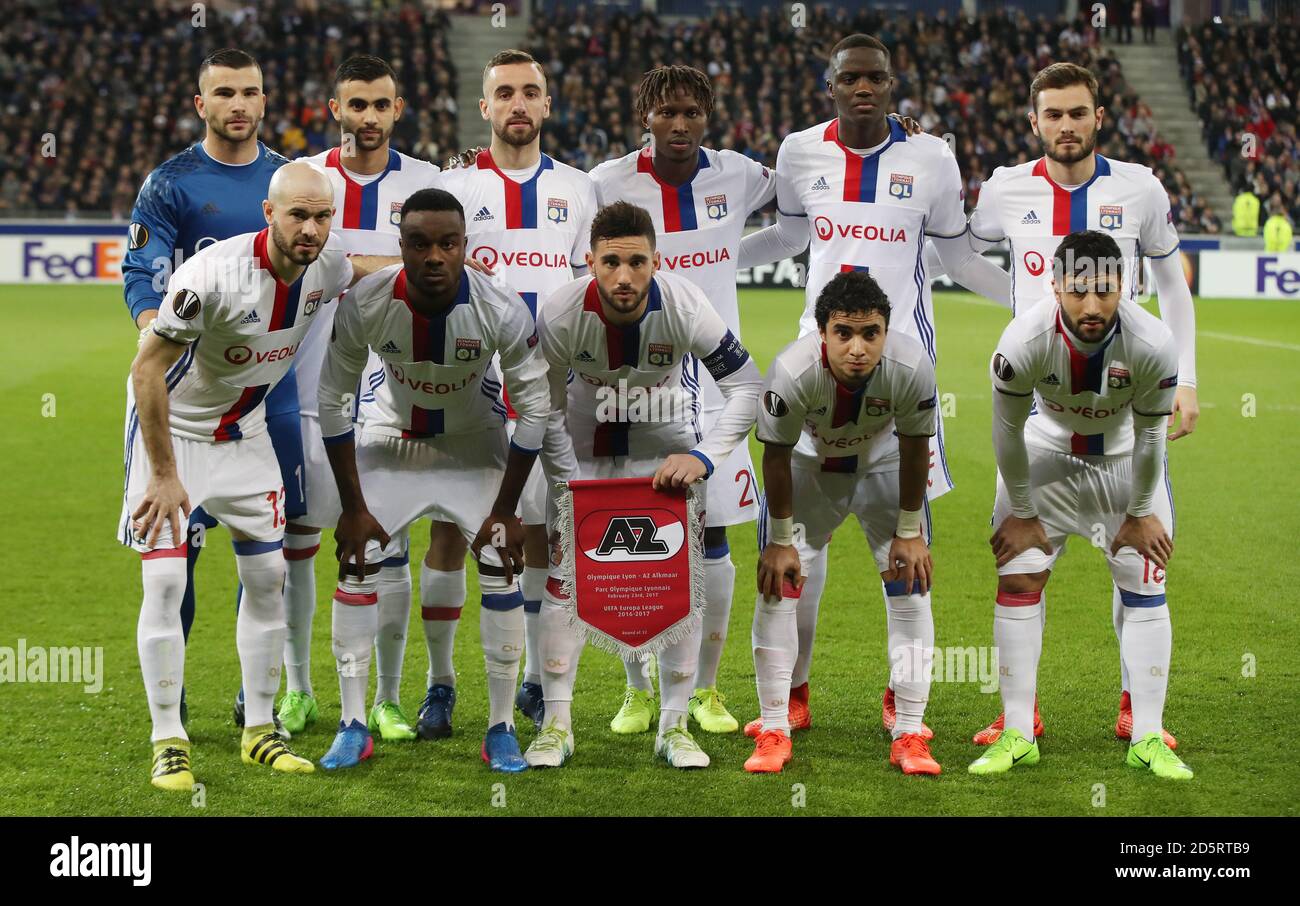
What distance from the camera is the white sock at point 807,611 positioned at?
521cm

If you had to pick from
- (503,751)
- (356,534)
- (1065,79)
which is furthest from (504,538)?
(1065,79)

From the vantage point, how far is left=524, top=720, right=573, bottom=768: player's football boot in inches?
186

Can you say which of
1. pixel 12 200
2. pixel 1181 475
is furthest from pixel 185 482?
pixel 12 200

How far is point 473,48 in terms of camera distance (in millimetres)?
32219

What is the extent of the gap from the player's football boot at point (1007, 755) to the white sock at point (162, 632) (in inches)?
103

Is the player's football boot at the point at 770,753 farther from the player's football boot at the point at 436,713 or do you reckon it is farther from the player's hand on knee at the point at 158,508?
the player's hand on knee at the point at 158,508

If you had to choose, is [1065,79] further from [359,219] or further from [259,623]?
[259,623]

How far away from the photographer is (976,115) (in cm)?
2903

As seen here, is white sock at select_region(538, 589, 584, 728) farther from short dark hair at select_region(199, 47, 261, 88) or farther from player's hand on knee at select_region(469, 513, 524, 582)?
short dark hair at select_region(199, 47, 261, 88)

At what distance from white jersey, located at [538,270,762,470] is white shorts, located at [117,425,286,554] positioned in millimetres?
979

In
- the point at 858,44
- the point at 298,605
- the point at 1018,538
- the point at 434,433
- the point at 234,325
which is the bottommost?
the point at 298,605

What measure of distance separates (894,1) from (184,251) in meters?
30.9

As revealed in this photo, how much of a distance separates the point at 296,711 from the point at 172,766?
2.43 ft

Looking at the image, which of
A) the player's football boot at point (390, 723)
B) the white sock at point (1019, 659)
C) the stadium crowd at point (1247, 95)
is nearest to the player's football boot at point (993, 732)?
the white sock at point (1019, 659)
